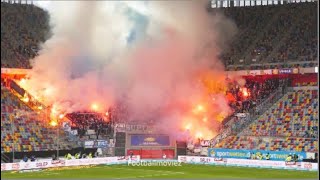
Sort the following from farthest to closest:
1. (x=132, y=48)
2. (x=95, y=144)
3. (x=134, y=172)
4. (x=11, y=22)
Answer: (x=11, y=22)
(x=95, y=144)
(x=132, y=48)
(x=134, y=172)

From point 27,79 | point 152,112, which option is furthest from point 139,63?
point 27,79

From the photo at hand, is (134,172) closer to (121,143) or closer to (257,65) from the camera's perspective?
(121,143)

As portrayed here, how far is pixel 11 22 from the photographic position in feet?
193

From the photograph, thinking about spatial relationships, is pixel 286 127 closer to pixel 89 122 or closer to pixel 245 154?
pixel 245 154

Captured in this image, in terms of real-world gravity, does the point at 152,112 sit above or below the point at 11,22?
below

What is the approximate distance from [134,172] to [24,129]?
13.2 meters

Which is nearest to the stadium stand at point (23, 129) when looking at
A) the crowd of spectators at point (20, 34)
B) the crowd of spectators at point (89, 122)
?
the crowd of spectators at point (89, 122)

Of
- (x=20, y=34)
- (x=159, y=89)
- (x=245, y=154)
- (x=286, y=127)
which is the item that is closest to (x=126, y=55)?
(x=159, y=89)

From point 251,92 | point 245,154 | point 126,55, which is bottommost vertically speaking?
point 245,154

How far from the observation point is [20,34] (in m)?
57.9

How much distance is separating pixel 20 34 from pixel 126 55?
12689 mm

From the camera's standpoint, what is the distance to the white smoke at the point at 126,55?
47.5 m

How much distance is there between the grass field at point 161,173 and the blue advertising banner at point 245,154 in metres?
3.11

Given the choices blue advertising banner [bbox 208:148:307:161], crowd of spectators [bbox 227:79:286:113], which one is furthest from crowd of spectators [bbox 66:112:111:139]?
crowd of spectators [bbox 227:79:286:113]
